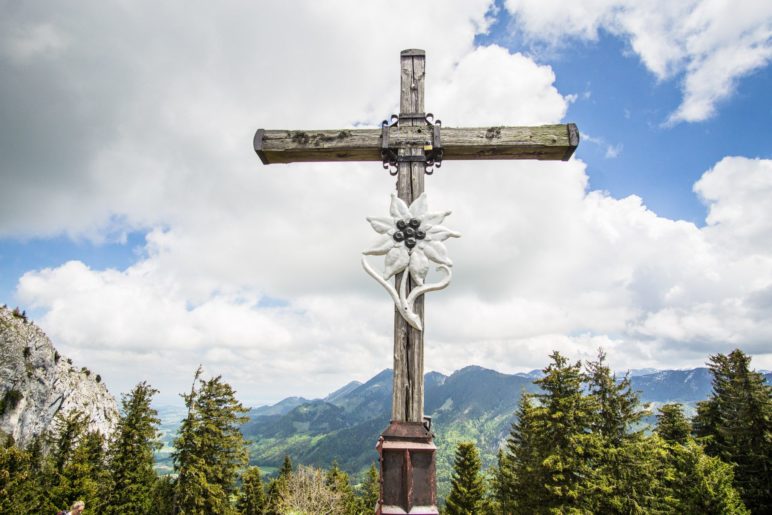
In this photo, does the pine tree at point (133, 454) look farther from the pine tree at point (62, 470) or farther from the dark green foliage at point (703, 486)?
the dark green foliage at point (703, 486)

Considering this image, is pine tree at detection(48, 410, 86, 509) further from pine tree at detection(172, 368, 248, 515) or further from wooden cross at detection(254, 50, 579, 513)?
wooden cross at detection(254, 50, 579, 513)

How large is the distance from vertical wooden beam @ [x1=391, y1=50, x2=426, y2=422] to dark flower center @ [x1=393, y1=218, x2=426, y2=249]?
0.84 ft

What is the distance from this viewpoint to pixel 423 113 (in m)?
3.85

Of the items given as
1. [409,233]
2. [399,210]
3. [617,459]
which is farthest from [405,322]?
[617,459]

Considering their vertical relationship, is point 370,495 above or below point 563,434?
below

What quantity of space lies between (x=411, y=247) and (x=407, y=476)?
1761mm

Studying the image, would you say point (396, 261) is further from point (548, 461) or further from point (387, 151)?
point (548, 461)

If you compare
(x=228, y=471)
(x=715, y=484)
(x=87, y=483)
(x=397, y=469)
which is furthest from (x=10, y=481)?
(x=715, y=484)

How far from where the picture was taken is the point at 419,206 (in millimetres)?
3498

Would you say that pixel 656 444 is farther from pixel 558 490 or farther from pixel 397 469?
pixel 397 469

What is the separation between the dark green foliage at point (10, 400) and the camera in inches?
2320

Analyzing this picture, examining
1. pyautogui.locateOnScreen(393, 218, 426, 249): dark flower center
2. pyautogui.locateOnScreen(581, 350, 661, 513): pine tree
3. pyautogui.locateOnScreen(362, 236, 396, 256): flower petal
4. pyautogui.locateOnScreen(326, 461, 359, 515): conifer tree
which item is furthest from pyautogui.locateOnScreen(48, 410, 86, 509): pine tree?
pyautogui.locateOnScreen(393, 218, 426, 249): dark flower center

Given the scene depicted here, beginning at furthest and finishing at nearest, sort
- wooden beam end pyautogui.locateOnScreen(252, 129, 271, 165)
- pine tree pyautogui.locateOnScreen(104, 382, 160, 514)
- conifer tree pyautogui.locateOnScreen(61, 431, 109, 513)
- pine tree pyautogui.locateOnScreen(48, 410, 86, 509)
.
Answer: pine tree pyautogui.locateOnScreen(104, 382, 160, 514), conifer tree pyautogui.locateOnScreen(61, 431, 109, 513), pine tree pyautogui.locateOnScreen(48, 410, 86, 509), wooden beam end pyautogui.locateOnScreen(252, 129, 271, 165)

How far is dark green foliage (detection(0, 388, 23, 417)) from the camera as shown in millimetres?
58925
